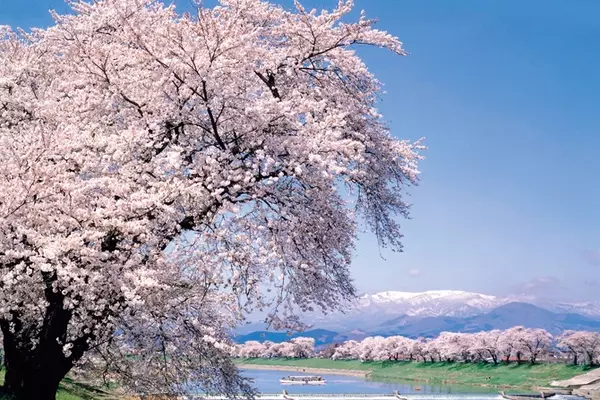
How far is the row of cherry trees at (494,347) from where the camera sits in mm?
87375

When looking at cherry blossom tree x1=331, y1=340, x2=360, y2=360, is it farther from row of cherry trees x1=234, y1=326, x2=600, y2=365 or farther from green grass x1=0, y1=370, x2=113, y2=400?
green grass x1=0, y1=370, x2=113, y2=400

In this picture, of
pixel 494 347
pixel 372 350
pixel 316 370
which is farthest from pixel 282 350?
pixel 494 347

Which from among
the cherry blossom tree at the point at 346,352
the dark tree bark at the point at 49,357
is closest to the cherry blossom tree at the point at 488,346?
the cherry blossom tree at the point at 346,352

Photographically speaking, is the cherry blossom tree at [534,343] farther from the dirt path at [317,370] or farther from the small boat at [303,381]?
the small boat at [303,381]

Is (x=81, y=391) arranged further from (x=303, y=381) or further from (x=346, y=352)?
(x=346, y=352)

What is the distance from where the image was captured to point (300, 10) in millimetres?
14453

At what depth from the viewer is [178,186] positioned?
11.3m

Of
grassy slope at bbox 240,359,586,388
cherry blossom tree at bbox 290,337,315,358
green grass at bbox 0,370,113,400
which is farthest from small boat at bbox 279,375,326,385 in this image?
green grass at bbox 0,370,113,400

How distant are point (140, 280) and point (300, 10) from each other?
297 inches

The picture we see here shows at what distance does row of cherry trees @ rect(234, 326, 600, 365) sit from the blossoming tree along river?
209ft

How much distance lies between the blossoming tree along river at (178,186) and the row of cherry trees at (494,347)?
63841 millimetres

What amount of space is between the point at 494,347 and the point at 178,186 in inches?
3890

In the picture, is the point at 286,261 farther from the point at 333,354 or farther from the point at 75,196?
the point at 333,354

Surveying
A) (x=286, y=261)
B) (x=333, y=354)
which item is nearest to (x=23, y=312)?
(x=286, y=261)
